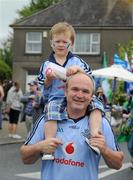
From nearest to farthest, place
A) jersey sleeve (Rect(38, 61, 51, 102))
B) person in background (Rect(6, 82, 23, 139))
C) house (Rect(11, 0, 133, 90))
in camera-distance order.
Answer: jersey sleeve (Rect(38, 61, 51, 102)) < person in background (Rect(6, 82, 23, 139)) < house (Rect(11, 0, 133, 90))

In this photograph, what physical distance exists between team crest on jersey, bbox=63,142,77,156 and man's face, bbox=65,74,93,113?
0.22 metres

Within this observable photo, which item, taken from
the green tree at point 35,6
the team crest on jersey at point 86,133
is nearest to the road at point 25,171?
the team crest on jersey at point 86,133

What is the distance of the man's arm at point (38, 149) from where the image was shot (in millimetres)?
3375

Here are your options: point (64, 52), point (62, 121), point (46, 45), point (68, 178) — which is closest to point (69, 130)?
point (62, 121)

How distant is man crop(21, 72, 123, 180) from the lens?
135 inches

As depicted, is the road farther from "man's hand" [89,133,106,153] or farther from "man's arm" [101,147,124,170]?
"man's hand" [89,133,106,153]

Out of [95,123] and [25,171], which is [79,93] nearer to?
[95,123]

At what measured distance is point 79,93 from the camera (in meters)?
3.46

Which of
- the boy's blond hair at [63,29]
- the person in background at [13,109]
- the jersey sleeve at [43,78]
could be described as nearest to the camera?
the boy's blond hair at [63,29]

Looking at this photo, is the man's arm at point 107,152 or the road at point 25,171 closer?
the man's arm at point 107,152

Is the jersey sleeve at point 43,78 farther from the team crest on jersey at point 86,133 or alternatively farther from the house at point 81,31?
the house at point 81,31

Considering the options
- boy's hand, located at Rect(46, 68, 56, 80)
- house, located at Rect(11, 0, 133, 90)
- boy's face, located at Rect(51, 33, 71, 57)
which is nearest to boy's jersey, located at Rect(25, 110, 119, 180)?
boy's face, located at Rect(51, 33, 71, 57)

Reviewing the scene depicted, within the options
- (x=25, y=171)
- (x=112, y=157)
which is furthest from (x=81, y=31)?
(x=112, y=157)

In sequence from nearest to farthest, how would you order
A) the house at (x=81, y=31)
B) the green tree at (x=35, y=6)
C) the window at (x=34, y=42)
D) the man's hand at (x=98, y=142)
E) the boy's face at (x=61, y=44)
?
the man's hand at (x=98, y=142) → the boy's face at (x=61, y=44) → the house at (x=81, y=31) → the window at (x=34, y=42) → the green tree at (x=35, y=6)
